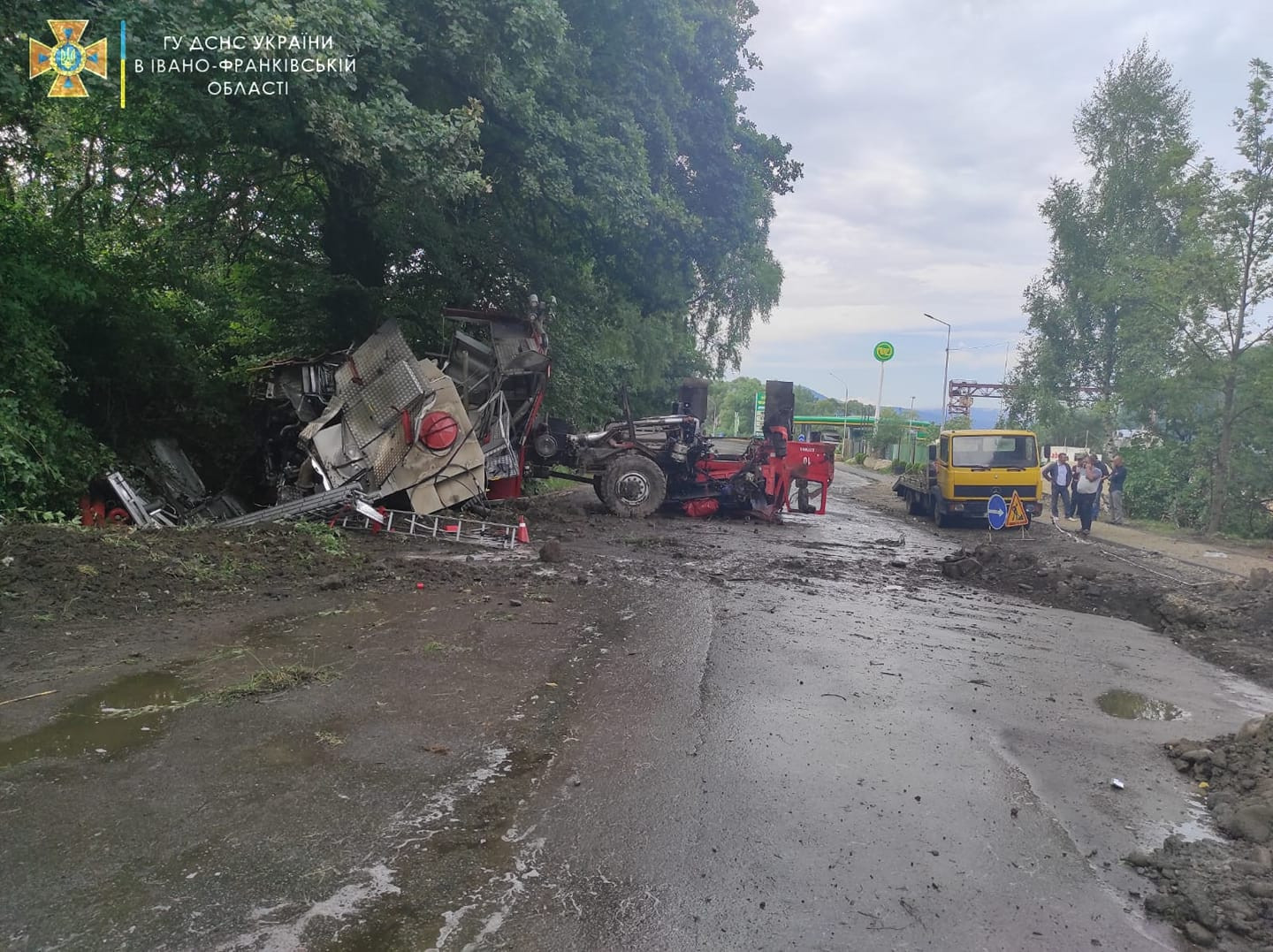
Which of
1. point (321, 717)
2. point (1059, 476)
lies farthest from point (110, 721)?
point (1059, 476)

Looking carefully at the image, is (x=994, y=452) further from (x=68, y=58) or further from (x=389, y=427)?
(x=68, y=58)

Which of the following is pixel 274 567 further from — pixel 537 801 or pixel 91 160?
pixel 91 160

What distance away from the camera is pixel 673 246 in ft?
48.9

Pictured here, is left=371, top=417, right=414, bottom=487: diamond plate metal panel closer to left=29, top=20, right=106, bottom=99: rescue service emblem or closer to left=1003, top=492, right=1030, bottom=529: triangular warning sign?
left=29, top=20, right=106, bottom=99: rescue service emblem

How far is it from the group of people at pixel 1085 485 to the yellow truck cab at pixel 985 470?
2.97 ft

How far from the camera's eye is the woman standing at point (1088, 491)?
17812mm

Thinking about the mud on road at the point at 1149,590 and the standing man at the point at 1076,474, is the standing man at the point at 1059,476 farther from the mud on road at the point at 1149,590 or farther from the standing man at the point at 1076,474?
the mud on road at the point at 1149,590

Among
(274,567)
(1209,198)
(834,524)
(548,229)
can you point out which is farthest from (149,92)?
(1209,198)

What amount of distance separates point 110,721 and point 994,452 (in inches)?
667

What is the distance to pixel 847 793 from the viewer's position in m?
4.43

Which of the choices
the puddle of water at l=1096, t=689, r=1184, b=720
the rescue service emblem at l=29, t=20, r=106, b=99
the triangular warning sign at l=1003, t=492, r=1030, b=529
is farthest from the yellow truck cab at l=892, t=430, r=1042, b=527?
the rescue service emblem at l=29, t=20, r=106, b=99

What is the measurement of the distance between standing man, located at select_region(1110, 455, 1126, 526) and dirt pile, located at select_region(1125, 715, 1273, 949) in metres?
17.1

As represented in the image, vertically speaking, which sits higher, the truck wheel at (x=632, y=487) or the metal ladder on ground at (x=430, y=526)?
the truck wheel at (x=632, y=487)

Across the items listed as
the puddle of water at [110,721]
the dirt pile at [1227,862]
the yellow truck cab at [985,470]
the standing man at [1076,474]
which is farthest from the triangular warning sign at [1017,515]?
the puddle of water at [110,721]
